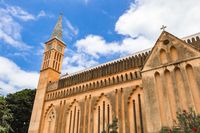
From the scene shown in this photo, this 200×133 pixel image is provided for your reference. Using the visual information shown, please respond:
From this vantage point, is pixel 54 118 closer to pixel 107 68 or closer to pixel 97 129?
pixel 97 129

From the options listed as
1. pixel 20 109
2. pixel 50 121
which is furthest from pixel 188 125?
pixel 20 109

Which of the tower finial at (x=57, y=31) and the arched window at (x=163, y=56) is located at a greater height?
the tower finial at (x=57, y=31)

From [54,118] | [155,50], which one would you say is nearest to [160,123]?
[155,50]

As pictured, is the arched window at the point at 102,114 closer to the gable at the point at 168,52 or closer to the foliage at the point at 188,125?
the gable at the point at 168,52

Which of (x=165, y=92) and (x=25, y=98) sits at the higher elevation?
(x=25, y=98)

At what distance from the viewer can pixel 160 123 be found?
1431 cm

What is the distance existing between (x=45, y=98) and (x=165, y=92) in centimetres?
2009

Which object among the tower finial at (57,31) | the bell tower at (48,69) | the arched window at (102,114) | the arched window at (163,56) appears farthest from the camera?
the tower finial at (57,31)

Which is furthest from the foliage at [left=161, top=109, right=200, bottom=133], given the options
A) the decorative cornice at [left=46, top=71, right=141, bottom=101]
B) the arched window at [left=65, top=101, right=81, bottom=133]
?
the arched window at [left=65, top=101, right=81, bottom=133]

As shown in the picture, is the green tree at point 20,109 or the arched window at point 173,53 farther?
the green tree at point 20,109

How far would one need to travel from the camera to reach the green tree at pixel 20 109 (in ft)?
116

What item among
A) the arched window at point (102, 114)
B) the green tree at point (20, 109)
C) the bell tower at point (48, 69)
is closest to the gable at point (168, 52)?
the arched window at point (102, 114)

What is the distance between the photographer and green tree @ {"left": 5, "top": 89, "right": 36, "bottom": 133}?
3522 cm

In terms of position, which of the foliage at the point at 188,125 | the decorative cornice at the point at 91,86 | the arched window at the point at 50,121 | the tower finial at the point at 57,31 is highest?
the tower finial at the point at 57,31
